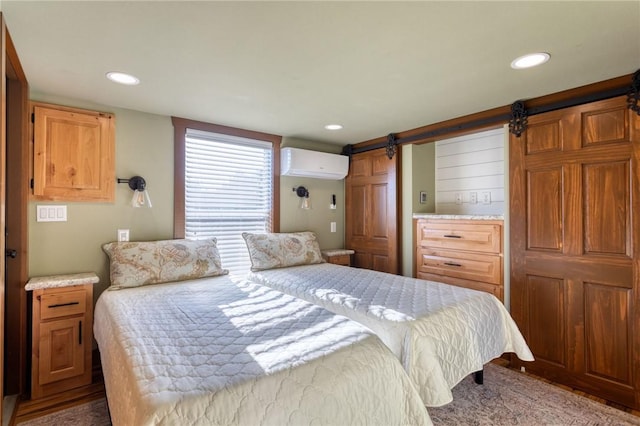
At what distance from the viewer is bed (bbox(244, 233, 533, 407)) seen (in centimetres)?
168

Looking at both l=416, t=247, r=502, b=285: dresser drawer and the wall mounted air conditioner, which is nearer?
l=416, t=247, r=502, b=285: dresser drawer

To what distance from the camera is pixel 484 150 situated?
11.1 feet

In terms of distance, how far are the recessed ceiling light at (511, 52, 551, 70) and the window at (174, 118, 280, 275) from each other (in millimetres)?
2475

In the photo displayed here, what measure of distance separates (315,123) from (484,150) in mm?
1818

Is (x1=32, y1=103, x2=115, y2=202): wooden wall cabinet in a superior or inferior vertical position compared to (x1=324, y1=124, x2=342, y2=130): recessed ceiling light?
inferior

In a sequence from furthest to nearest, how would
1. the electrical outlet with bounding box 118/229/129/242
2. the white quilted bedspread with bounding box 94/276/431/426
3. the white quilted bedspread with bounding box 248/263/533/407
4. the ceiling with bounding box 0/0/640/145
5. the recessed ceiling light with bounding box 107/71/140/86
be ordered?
the electrical outlet with bounding box 118/229/129/242 < the recessed ceiling light with bounding box 107/71/140/86 < the white quilted bedspread with bounding box 248/263/533/407 < the ceiling with bounding box 0/0/640/145 < the white quilted bedspread with bounding box 94/276/431/426

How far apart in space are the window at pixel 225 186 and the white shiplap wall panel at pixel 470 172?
78.4 inches

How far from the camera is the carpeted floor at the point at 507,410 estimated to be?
2.00 meters

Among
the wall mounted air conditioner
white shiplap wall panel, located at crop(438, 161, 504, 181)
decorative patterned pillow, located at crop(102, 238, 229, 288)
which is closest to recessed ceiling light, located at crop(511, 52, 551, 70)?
white shiplap wall panel, located at crop(438, 161, 504, 181)

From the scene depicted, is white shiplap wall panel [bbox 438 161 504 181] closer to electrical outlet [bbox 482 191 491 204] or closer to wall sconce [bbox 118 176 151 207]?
electrical outlet [bbox 482 191 491 204]

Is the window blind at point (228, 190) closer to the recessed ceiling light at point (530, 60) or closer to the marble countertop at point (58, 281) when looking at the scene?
the marble countertop at point (58, 281)

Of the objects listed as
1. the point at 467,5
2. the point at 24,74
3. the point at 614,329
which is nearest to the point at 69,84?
the point at 24,74

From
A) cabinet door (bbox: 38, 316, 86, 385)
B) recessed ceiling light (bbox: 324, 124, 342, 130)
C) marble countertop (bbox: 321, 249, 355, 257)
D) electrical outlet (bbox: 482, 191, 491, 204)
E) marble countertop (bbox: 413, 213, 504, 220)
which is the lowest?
cabinet door (bbox: 38, 316, 86, 385)

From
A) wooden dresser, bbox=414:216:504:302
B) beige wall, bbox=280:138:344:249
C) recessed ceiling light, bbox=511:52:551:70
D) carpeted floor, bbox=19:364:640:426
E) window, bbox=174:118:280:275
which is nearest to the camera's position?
recessed ceiling light, bbox=511:52:551:70
